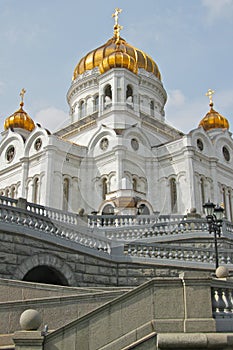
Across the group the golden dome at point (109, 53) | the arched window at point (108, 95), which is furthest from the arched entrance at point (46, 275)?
the golden dome at point (109, 53)

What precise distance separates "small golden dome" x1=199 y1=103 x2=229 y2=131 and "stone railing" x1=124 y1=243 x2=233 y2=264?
2774 centimetres

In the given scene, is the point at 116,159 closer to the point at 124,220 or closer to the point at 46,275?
the point at 124,220

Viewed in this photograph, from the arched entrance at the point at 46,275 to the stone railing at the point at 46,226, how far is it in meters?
1.02

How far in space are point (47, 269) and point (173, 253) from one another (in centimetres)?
427

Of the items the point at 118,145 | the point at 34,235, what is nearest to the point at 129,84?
the point at 118,145

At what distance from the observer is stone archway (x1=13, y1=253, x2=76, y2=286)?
484 inches

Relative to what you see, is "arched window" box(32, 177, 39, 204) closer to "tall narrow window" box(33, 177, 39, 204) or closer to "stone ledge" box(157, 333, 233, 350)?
"tall narrow window" box(33, 177, 39, 204)

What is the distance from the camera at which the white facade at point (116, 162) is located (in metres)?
33.7

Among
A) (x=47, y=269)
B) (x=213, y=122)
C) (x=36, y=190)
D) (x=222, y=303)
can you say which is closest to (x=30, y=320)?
(x=222, y=303)

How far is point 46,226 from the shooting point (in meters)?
13.7

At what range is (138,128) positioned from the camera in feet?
119

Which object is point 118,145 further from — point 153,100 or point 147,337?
point 147,337

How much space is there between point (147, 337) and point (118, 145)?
27.4m

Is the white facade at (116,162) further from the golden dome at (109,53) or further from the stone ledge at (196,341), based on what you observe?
the stone ledge at (196,341)
